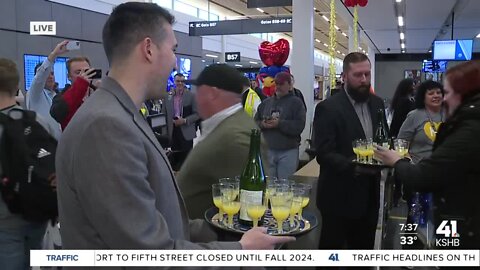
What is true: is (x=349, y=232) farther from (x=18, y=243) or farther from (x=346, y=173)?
(x=18, y=243)

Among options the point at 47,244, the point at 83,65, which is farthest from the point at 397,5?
the point at 47,244

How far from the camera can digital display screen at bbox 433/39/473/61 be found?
33.7 feet

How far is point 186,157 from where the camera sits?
2.34 m

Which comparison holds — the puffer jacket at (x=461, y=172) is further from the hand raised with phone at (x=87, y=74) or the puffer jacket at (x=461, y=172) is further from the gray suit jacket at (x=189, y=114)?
the gray suit jacket at (x=189, y=114)

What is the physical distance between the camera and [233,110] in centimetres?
207

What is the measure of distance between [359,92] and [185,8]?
1282cm

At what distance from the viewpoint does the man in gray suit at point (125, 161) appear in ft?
2.99

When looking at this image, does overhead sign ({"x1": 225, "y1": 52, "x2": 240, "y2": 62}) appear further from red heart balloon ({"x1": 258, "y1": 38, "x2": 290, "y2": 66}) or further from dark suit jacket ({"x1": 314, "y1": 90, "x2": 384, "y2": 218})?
dark suit jacket ({"x1": 314, "y1": 90, "x2": 384, "y2": 218})

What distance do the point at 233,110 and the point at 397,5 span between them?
8170 millimetres

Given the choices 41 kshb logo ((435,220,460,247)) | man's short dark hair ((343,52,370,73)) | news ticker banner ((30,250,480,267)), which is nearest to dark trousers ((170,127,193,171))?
man's short dark hair ((343,52,370,73))

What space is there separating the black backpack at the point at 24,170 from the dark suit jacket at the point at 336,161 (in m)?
1.58

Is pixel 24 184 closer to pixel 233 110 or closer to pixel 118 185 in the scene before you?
pixel 233 110

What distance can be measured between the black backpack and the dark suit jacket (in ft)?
5.18

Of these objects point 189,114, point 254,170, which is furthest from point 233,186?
point 189,114
